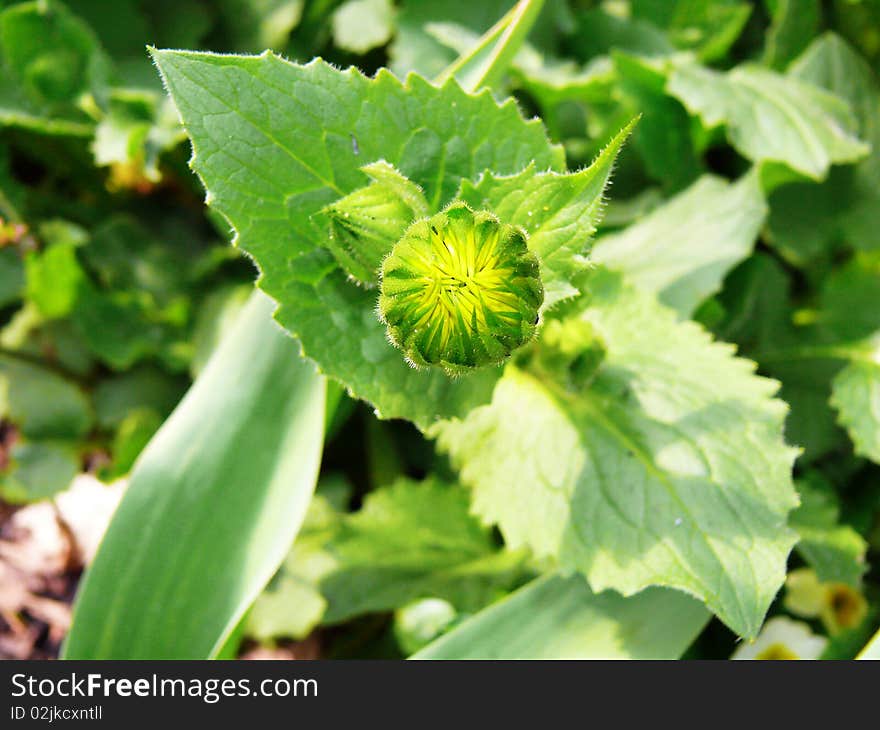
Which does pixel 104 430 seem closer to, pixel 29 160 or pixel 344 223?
pixel 29 160

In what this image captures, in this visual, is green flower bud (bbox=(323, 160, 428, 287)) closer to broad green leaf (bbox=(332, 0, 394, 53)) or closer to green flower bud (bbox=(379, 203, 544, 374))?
green flower bud (bbox=(379, 203, 544, 374))

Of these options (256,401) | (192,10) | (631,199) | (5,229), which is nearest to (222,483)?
(256,401)

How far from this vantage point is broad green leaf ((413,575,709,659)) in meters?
1.04

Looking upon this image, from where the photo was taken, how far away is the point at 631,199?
1.54 metres

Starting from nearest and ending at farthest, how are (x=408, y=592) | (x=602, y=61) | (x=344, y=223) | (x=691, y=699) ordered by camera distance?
1. (x=344, y=223)
2. (x=691, y=699)
3. (x=408, y=592)
4. (x=602, y=61)

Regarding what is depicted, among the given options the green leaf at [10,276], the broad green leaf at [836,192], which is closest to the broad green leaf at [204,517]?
the green leaf at [10,276]

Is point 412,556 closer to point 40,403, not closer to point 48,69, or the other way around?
point 40,403

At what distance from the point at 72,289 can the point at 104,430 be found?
251mm

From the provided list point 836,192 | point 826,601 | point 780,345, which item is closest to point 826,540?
point 826,601

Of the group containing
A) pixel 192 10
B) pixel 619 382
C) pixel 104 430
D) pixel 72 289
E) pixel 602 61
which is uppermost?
pixel 602 61

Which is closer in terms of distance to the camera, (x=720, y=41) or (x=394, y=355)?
(x=394, y=355)

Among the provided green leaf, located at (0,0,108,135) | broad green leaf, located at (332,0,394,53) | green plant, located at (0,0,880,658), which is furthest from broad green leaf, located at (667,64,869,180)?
green leaf, located at (0,0,108,135)

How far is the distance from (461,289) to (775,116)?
72 cm

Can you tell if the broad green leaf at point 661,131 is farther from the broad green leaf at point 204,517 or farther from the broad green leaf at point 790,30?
the broad green leaf at point 204,517
